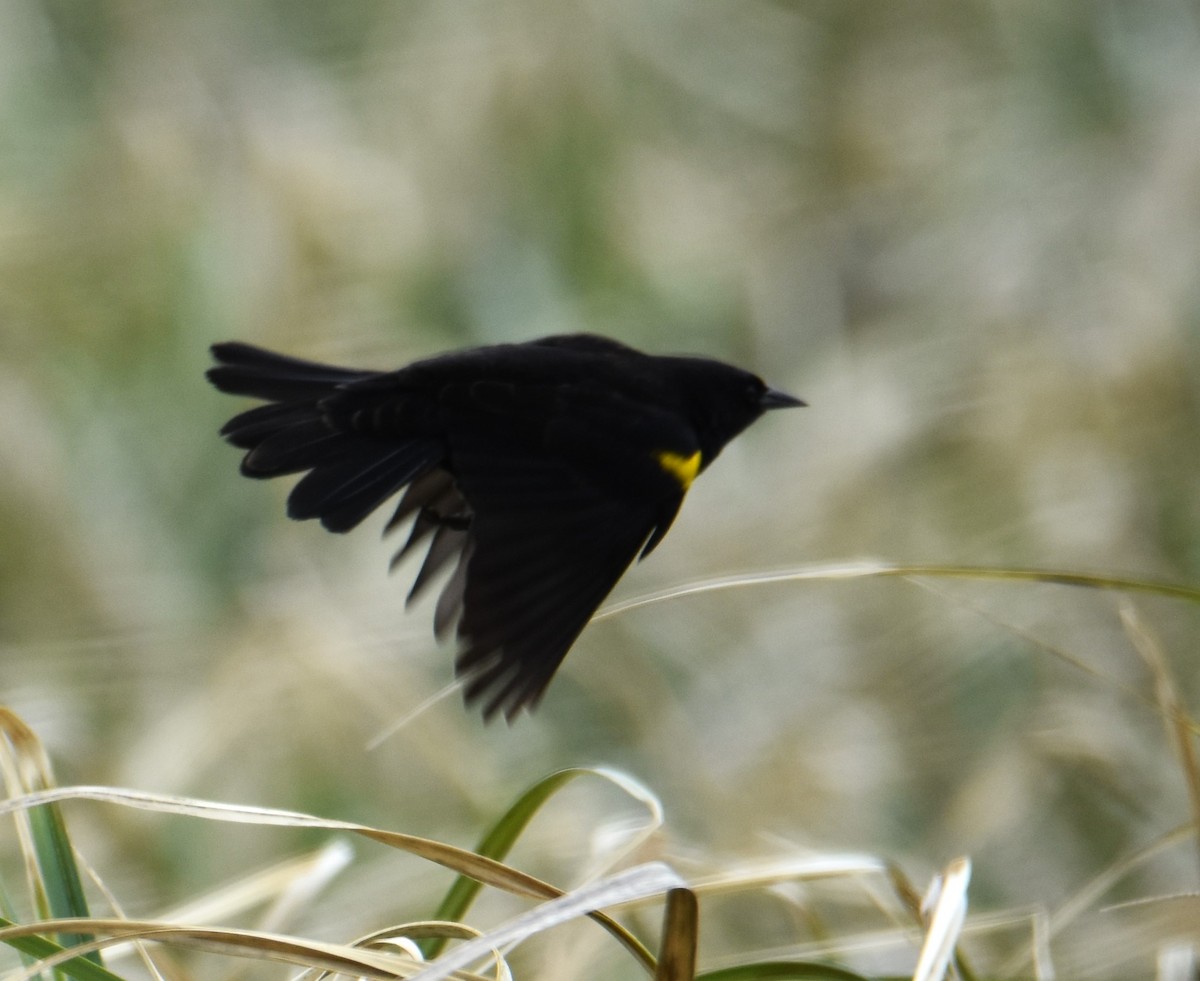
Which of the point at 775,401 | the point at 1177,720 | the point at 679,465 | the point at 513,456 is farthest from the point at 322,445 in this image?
the point at 1177,720

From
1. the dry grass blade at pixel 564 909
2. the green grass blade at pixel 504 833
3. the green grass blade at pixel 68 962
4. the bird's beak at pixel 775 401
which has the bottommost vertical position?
the green grass blade at pixel 68 962

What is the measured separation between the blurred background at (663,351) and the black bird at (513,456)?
94 centimetres

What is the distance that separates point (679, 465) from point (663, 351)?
8.72ft

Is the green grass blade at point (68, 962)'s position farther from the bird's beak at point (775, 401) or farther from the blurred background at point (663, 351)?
the blurred background at point (663, 351)

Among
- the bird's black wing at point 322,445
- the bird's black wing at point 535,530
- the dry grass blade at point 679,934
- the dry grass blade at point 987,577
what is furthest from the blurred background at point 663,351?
the dry grass blade at point 679,934

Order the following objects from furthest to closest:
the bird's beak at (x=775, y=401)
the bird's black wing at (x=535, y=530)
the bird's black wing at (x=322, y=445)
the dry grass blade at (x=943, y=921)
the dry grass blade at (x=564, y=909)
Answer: the bird's beak at (x=775, y=401) → the bird's black wing at (x=322, y=445) → the bird's black wing at (x=535, y=530) → the dry grass blade at (x=943, y=921) → the dry grass blade at (x=564, y=909)

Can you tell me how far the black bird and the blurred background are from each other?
936mm

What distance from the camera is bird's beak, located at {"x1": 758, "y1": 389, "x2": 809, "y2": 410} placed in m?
1.62

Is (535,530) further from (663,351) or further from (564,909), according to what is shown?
(663,351)

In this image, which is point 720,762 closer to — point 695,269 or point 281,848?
point 281,848

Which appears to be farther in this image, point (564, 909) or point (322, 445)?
point (322, 445)

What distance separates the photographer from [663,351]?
4.02 m

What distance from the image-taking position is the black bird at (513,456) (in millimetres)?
1188

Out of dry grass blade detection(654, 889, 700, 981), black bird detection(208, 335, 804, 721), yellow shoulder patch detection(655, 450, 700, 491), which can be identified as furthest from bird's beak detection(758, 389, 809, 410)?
dry grass blade detection(654, 889, 700, 981)
